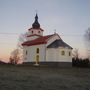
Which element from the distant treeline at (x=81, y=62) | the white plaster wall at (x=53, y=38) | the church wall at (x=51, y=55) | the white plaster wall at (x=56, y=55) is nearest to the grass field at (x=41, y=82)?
the white plaster wall at (x=56, y=55)

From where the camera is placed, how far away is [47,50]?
175 feet

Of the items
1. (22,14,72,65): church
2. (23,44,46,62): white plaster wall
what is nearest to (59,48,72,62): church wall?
(22,14,72,65): church

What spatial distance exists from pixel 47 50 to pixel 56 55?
102 inches

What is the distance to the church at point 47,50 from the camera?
52188 mm

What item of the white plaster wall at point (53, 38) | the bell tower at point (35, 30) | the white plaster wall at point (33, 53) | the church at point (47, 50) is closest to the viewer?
the church at point (47, 50)

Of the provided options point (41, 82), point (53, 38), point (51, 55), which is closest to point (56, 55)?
point (51, 55)

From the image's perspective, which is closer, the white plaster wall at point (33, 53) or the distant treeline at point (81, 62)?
the distant treeline at point (81, 62)

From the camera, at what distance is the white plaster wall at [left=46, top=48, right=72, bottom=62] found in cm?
5194

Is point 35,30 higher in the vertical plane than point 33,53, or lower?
higher

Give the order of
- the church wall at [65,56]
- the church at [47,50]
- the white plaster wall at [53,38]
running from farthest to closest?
the white plaster wall at [53,38]
the church at [47,50]
the church wall at [65,56]

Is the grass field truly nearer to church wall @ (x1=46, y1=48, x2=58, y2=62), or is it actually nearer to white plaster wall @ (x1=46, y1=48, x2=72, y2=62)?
white plaster wall @ (x1=46, y1=48, x2=72, y2=62)

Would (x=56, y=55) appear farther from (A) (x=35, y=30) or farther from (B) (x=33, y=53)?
(A) (x=35, y=30)

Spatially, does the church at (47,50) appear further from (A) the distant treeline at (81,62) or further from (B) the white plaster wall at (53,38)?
(A) the distant treeline at (81,62)

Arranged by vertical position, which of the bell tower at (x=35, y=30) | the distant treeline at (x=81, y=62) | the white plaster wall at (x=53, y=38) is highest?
the bell tower at (x=35, y=30)
